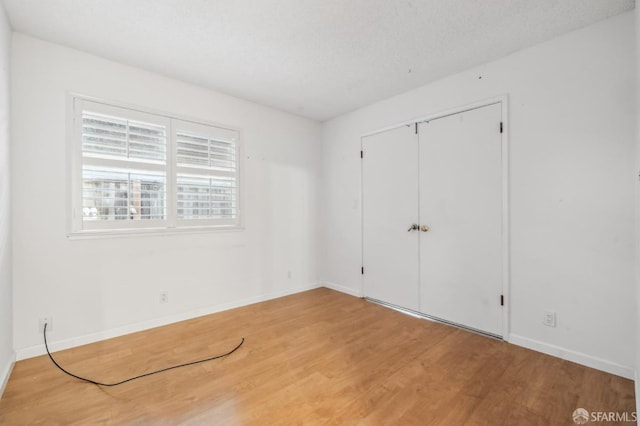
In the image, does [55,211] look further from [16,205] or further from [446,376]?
[446,376]

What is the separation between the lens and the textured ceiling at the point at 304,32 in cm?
199

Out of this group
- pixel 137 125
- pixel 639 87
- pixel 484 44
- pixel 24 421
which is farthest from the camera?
pixel 137 125

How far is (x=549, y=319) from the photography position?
2.35 metres

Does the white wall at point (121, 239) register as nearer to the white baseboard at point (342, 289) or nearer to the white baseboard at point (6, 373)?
the white baseboard at point (6, 373)

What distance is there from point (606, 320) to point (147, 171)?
417 cm

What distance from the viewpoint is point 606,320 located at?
211 centimetres

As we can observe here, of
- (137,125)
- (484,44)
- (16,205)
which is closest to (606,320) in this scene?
(484,44)

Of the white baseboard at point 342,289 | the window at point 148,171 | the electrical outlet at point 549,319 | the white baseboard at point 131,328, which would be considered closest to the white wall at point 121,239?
the white baseboard at point 131,328

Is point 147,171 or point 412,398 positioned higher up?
point 147,171

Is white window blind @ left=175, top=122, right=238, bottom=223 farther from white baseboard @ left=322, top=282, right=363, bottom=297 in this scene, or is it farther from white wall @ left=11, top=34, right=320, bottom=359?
white baseboard @ left=322, top=282, right=363, bottom=297

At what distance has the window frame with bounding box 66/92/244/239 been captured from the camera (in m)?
2.50

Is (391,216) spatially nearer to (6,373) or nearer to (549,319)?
(549,319)

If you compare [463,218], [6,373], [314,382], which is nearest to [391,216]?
Result: [463,218]

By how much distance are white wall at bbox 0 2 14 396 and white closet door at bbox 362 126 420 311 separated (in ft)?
11.2
